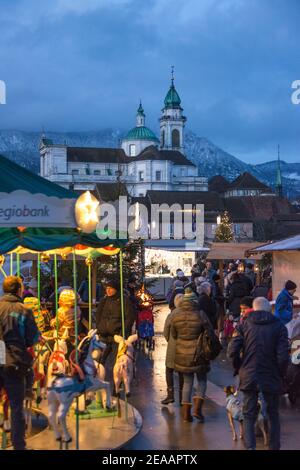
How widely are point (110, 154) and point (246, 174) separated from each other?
29962 mm

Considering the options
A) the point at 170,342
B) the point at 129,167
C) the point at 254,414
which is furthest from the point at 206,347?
the point at 129,167

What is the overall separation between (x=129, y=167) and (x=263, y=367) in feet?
492

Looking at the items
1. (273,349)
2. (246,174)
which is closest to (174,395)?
(273,349)

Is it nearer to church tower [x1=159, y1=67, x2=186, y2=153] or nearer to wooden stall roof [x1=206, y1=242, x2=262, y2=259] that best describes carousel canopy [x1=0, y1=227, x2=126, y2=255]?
wooden stall roof [x1=206, y1=242, x2=262, y2=259]

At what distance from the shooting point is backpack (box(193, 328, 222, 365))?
9781 mm

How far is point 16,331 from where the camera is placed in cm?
761

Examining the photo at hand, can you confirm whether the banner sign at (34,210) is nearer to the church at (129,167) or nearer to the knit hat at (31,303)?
the knit hat at (31,303)

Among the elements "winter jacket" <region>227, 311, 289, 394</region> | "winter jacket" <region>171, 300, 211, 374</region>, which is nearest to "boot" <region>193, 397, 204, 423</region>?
"winter jacket" <region>171, 300, 211, 374</region>

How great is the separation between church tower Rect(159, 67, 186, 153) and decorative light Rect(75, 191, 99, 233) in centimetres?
16887

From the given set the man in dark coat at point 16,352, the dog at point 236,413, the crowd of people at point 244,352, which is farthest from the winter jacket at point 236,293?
the man in dark coat at point 16,352

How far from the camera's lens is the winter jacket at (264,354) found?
770cm

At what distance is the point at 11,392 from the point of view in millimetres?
7512

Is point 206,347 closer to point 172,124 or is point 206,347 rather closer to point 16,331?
point 16,331
